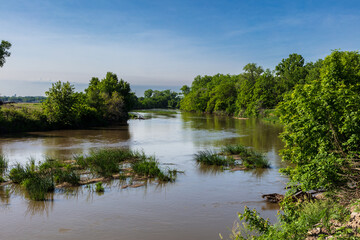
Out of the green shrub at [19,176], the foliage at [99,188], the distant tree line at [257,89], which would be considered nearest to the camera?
the foliage at [99,188]

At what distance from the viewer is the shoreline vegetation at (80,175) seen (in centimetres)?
1391

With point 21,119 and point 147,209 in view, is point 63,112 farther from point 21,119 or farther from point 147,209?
point 147,209

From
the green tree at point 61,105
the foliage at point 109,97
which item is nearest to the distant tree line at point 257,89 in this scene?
the foliage at point 109,97

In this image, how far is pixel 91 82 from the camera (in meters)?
75.1

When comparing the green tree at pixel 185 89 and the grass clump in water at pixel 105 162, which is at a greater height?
the green tree at pixel 185 89

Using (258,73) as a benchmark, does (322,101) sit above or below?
below

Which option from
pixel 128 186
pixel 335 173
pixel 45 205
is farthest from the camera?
pixel 128 186

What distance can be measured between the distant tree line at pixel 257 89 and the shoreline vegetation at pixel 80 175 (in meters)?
59.1

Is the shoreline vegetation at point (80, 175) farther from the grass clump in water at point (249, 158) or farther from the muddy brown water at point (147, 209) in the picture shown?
the grass clump in water at point (249, 158)

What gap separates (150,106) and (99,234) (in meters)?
173

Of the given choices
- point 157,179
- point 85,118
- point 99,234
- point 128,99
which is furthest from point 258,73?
point 99,234

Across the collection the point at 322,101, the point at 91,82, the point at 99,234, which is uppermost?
the point at 91,82

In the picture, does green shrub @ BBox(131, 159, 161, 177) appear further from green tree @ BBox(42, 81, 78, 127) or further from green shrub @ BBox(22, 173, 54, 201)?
green tree @ BBox(42, 81, 78, 127)

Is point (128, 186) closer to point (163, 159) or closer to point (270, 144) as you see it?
point (163, 159)
